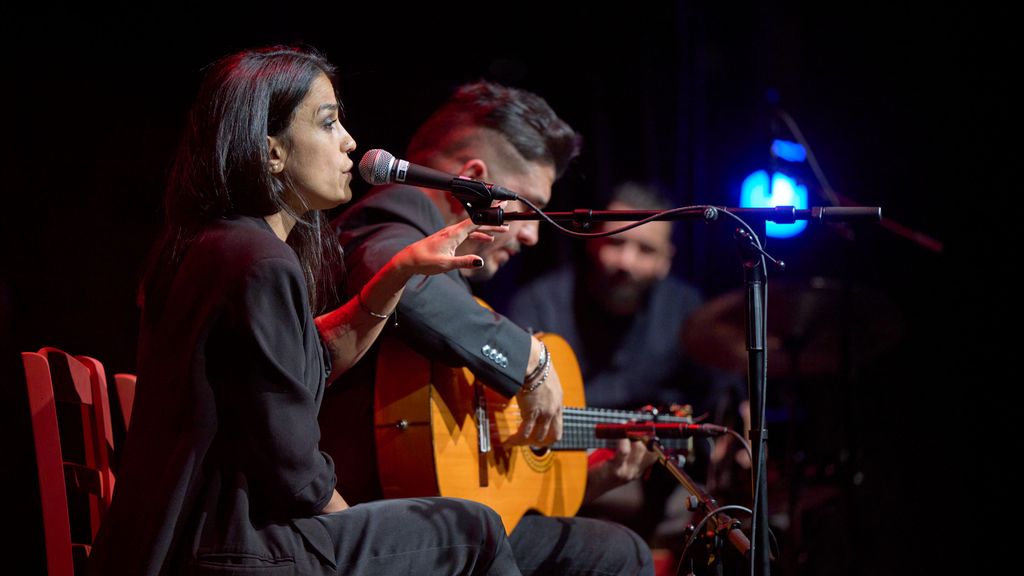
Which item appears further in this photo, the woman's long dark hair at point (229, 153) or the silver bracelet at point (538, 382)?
the silver bracelet at point (538, 382)

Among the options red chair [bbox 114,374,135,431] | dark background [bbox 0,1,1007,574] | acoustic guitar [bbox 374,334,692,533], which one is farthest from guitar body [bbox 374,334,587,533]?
dark background [bbox 0,1,1007,574]

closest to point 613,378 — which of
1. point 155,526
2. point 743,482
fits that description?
point 743,482

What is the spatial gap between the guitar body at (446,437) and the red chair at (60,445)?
66cm

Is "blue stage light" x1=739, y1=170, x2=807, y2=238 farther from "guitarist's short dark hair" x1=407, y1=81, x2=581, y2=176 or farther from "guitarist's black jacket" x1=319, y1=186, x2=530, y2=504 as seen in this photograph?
"guitarist's black jacket" x1=319, y1=186, x2=530, y2=504

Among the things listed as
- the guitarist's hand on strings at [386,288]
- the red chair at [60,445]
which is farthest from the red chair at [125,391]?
the guitarist's hand on strings at [386,288]

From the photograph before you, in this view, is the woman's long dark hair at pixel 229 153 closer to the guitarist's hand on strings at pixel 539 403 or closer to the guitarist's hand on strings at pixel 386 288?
the guitarist's hand on strings at pixel 386 288

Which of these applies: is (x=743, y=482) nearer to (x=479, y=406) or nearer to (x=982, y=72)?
(x=479, y=406)

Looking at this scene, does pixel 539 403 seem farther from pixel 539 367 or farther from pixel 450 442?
pixel 450 442

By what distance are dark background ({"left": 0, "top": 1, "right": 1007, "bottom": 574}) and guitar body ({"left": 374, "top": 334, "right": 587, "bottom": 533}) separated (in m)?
1.43

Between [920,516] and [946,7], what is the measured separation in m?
2.59

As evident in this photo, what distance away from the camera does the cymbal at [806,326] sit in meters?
3.47

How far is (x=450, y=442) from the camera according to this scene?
2486mm

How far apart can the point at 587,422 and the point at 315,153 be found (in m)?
1.47

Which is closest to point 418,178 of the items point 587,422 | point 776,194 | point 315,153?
point 315,153
